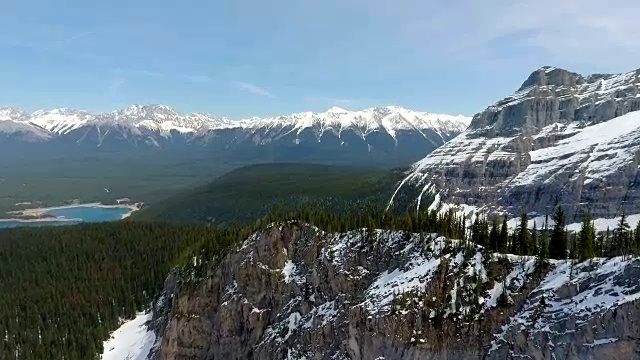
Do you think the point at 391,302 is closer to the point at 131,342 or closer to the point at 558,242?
the point at 558,242

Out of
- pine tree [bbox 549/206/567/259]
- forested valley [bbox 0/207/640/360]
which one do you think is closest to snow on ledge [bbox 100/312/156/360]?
forested valley [bbox 0/207/640/360]

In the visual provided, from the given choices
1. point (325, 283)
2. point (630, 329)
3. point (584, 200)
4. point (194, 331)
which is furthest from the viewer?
point (584, 200)

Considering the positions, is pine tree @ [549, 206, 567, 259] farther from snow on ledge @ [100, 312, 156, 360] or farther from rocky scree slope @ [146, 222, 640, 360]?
snow on ledge @ [100, 312, 156, 360]

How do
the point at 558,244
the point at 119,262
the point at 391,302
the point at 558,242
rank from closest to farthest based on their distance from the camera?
the point at 391,302, the point at 558,244, the point at 558,242, the point at 119,262

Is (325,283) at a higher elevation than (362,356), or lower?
higher

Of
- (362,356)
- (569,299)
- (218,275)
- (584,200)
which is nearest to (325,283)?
(362,356)

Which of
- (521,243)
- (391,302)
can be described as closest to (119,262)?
(391,302)

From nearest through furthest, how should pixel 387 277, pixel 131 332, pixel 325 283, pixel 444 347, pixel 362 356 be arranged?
pixel 444 347 → pixel 362 356 → pixel 387 277 → pixel 325 283 → pixel 131 332

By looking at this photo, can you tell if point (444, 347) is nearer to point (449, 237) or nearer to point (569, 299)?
point (569, 299)

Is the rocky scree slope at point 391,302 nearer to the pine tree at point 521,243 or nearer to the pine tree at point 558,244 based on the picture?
the pine tree at point 521,243
